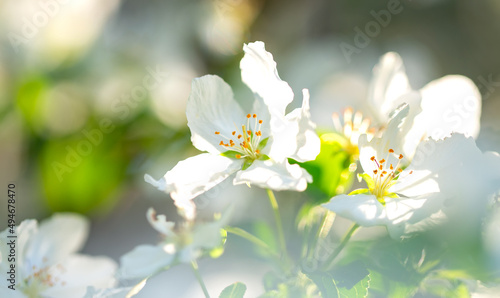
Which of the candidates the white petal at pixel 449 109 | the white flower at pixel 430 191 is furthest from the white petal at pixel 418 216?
the white petal at pixel 449 109

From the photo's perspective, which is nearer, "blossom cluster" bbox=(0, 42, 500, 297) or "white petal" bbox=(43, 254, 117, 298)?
"blossom cluster" bbox=(0, 42, 500, 297)

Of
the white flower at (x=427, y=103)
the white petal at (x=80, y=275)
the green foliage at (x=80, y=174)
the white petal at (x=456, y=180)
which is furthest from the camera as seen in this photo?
the green foliage at (x=80, y=174)

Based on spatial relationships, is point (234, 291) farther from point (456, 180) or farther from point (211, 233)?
point (456, 180)

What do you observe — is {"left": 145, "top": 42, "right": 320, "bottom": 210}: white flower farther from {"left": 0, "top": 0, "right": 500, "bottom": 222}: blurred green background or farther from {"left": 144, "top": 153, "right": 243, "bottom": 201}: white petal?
{"left": 0, "top": 0, "right": 500, "bottom": 222}: blurred green background

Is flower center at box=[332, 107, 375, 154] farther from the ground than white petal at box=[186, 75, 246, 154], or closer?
closer

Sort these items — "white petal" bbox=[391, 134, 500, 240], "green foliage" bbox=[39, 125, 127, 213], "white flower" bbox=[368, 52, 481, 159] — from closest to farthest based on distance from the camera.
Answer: "white petal" bbox=[391, 134, 500, 240] → "white flower" bbox=[368, 52, 481, 159] → "green foliage" bbox=[39, 125, 127, 213]

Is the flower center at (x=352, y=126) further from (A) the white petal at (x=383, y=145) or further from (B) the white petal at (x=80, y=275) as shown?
(B) the white petal at (x=80, y=275)

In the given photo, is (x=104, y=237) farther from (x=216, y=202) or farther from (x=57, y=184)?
(x=216, y=202)

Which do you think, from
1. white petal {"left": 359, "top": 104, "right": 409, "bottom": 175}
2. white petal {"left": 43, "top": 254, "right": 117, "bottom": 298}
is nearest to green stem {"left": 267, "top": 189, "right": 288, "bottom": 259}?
white petal {"left": 359, "top": 104, "right": 409, "bottom": 175}
